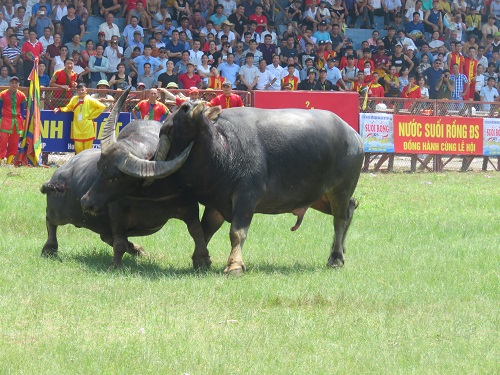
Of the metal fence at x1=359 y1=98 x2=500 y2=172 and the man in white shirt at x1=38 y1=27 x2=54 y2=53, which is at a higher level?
the man in white shirt at x1=38 y1=27 x2=54 y2=53

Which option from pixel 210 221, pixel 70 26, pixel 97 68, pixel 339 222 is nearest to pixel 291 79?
pixel 97 68

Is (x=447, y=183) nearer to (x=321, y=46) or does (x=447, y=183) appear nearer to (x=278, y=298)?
(x=321, y=46)

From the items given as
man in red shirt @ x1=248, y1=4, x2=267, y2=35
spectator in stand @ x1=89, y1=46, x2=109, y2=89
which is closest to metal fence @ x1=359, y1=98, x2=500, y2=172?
man in red shirt @ x1=248, y1=4, x2=267, y2=35

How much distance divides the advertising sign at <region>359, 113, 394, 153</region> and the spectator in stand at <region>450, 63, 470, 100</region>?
19.2 ft

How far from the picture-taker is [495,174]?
24281mm

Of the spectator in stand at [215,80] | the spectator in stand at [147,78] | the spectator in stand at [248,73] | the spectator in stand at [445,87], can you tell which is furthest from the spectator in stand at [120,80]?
the spectator in stand at [445,87]

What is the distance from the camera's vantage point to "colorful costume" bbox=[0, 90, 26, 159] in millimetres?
20547

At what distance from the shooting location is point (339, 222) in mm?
11414

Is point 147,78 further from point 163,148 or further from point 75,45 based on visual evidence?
point 163,148

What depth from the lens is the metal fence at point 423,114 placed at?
24141mm

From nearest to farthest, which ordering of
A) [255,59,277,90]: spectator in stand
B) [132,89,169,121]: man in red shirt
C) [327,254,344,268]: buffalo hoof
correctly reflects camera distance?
[327,254,344,268]: buffalo hoof → [132,89,169,121]: man in red shirt → [255,59,277,90]: spectator in stand

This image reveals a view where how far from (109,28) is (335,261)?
1553 cm

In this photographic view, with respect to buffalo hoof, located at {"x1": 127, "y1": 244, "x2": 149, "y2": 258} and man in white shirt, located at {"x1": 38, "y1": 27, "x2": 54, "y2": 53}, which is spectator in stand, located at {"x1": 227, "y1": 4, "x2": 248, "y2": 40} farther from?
buffalo hoof, located at {"x1": 127, "y1": 244, "x2": 149, "y2": 258}

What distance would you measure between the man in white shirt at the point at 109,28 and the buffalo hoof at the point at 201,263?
50.8 ft
